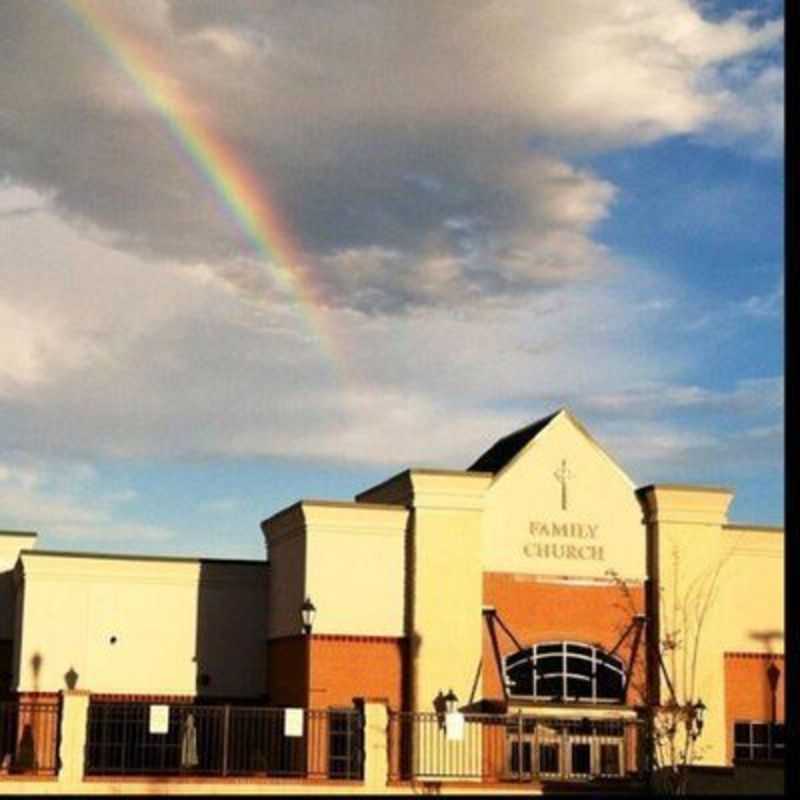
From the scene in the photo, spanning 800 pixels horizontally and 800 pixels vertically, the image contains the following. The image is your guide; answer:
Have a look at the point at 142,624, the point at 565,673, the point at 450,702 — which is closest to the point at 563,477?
the point at 565,673

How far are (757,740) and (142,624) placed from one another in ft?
59.4

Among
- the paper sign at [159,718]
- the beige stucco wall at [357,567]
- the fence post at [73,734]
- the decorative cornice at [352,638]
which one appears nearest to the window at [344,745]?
the decorative cornice at [352,638]

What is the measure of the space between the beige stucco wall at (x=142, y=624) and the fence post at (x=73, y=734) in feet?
31.4

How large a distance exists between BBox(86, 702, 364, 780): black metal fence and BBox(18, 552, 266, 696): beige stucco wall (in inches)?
79.6

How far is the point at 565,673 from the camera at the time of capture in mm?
42094

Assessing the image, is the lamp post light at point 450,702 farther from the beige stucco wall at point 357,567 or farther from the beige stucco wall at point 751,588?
the beige stucco wall at point 751,588

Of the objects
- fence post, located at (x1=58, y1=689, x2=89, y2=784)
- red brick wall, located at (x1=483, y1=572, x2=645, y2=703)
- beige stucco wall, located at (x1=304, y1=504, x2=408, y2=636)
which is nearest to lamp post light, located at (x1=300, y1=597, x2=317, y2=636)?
beige stucco wall, located at (x1=304, y1=504, x2=408, y2=636)

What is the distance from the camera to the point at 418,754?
3762 cm

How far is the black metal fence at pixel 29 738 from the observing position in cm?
3365

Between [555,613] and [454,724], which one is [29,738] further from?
[555,613]
